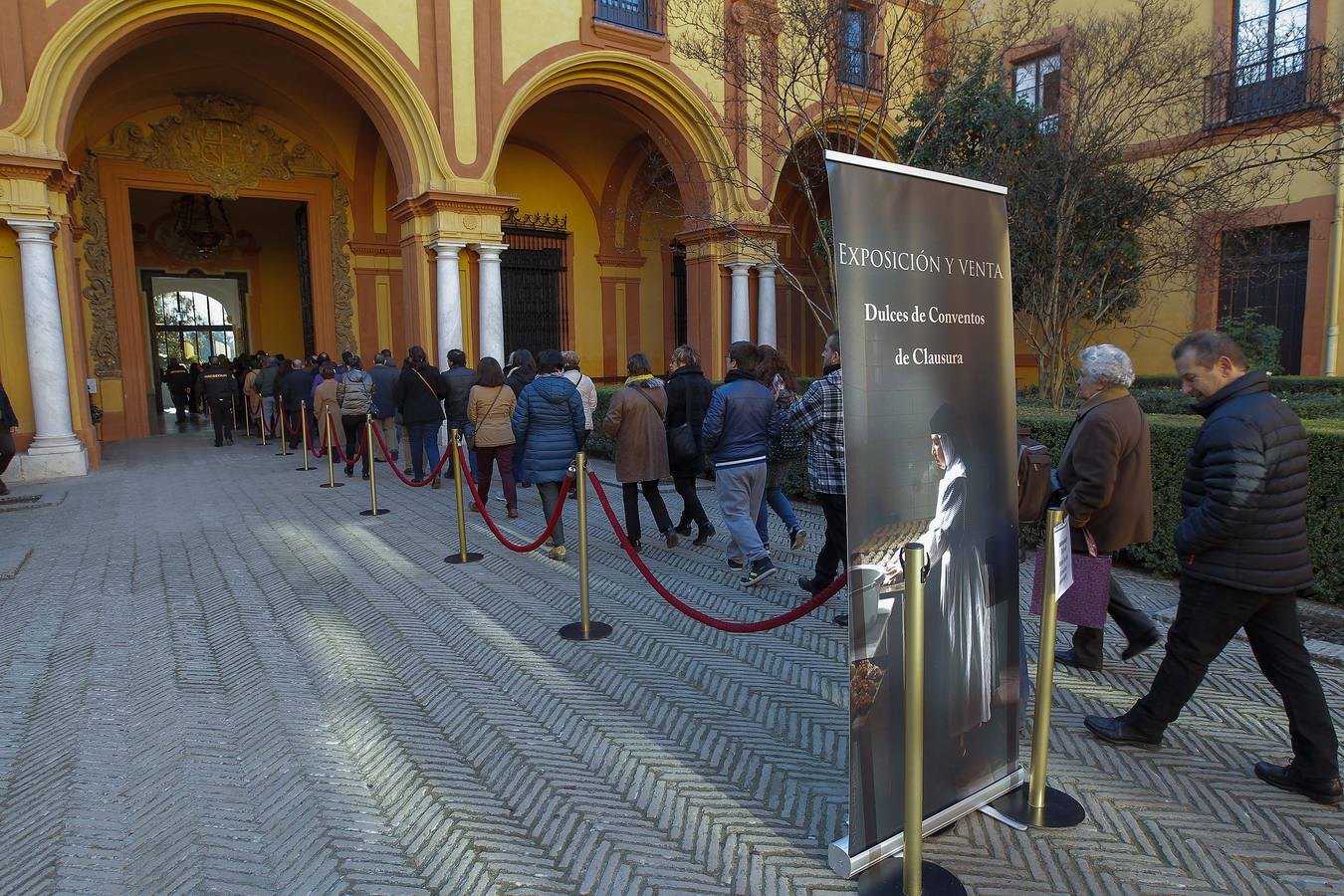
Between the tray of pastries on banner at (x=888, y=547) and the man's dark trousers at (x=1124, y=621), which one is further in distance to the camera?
the man's dark trousers at (x=1124, y=621)

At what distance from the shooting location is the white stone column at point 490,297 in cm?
1377

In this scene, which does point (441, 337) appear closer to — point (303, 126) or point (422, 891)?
point (303, 126)

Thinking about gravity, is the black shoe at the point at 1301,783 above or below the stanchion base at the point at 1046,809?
above

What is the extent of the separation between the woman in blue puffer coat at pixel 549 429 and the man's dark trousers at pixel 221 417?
35.9ft

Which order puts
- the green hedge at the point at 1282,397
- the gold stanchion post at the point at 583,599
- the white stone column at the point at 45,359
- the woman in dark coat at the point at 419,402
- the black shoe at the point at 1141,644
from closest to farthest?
the black shoe at the point at 1141,644 < the gold stanchion post at the point at 583,599 < the green hedge at the point at 1282,397 < the woman in dark coat at the point at 419,402 < the white stone column at the point at 45,359

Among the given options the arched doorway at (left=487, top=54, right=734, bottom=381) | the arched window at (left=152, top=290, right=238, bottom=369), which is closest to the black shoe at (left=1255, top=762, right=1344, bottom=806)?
the arched doorway at (left=487, top=54, right=734, bottom=381)

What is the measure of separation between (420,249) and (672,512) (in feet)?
25.7

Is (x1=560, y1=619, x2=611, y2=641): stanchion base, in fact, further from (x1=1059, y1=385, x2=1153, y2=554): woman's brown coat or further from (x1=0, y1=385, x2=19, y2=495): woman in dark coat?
(x1=0, y1=385, x2=19, y2=495): woman in dark coat

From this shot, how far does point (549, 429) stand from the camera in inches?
269

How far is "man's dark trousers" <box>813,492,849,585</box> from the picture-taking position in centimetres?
480

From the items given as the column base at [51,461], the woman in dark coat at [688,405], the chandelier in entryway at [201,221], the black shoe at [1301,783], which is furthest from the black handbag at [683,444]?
the chandelier in entryway at [201,221]

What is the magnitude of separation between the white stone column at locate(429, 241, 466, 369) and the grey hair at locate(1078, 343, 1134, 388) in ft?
37.4

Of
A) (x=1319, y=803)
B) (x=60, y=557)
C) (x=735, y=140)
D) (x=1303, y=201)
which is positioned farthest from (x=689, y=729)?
(x=1303, y=201)

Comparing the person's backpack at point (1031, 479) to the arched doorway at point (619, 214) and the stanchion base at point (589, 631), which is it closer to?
the stanchion base at point (589, 631)
